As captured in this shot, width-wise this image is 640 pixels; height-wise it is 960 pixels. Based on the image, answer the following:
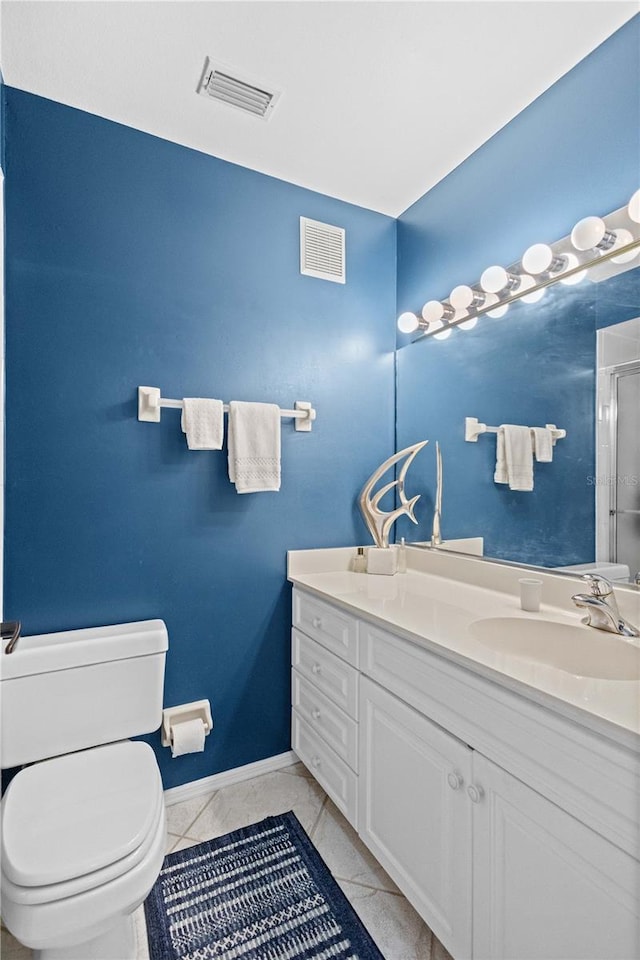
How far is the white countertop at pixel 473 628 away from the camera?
0.81 m

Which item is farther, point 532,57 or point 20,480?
point 20,480

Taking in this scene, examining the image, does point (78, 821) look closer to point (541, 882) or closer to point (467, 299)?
point (541, 882)

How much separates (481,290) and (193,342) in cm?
110

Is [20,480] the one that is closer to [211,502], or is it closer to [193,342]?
[211,502]

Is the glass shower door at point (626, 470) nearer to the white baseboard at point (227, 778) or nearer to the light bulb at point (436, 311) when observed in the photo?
the light bulb at point (436, 311)

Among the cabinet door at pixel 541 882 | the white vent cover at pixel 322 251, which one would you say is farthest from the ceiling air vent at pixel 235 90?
the cabinet door at pixel 541 882

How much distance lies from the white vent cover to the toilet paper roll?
1.83 metres

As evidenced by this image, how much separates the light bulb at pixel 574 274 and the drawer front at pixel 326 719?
5.00 feet

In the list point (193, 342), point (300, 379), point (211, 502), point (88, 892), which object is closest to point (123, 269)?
point (193, 342)

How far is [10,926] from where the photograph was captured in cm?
99

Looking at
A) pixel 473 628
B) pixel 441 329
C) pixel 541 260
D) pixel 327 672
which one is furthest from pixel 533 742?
pixel 441 329

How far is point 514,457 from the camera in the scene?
1.65m

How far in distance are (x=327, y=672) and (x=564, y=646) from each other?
0.78m

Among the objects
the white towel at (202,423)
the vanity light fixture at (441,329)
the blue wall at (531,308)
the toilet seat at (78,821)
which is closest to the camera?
the toilet seat at (78,821)
